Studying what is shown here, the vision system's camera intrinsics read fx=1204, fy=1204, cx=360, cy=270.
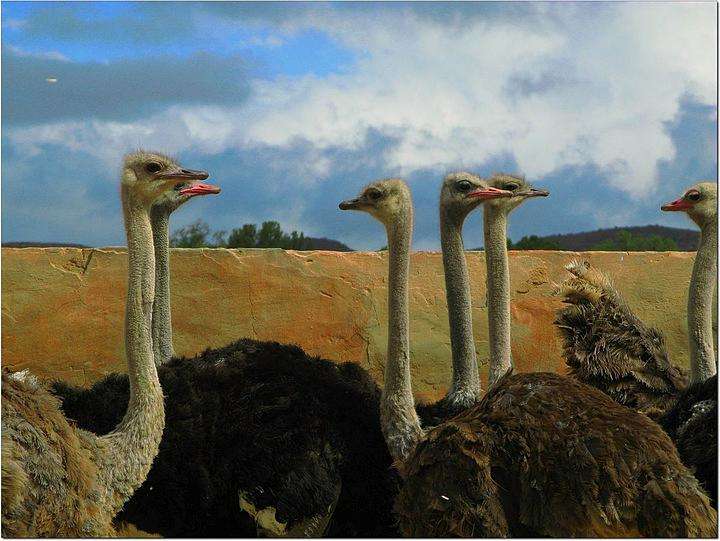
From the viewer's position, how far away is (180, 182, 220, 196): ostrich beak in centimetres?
621

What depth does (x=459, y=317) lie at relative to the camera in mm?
5742

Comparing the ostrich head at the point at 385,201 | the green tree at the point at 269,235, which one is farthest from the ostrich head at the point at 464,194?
the green tree at the point at 269,235

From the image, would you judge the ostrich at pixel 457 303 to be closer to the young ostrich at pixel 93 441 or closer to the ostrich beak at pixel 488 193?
the ostrich beak at pixel 488 193

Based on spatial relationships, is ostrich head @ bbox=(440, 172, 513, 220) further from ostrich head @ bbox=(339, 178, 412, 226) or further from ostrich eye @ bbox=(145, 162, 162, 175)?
ostrich eye @ bbox=(145, 162, 162, 175)

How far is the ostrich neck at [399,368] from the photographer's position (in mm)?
4961

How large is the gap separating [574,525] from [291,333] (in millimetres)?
→ 3987

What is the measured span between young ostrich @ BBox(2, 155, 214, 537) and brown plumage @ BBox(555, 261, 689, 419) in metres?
2.16

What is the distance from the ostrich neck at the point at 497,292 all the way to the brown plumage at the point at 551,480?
5.72ft

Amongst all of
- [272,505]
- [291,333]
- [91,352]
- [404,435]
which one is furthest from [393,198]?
[91,352]

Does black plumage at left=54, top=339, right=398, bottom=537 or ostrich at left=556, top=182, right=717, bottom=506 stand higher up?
ostrich at left=556, top=182, right=717, bottom=506

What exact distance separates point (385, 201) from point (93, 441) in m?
1.69

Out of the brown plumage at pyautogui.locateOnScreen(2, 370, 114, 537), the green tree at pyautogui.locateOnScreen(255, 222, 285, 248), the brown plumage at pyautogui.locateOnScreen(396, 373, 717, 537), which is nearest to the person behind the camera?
the brown plumage at pyautogui.locateOnScreen(396, 373, 717, 537)

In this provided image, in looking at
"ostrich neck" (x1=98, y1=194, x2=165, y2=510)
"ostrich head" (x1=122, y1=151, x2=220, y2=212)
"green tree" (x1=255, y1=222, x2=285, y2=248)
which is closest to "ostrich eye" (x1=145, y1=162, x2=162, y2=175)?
"ostrich head" (x1=122, y1=151, x2=220, y2=212)

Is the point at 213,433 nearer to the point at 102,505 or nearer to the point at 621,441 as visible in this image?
the point at 102,505
